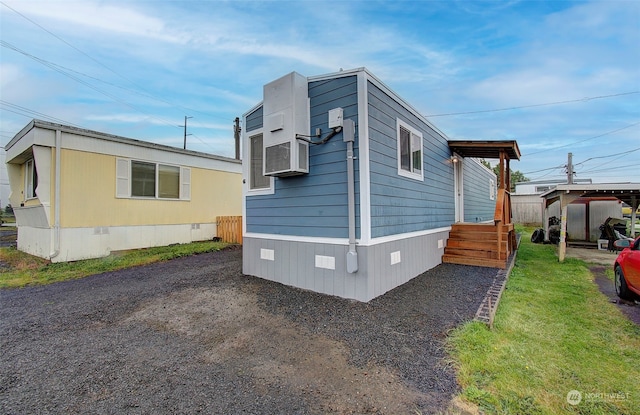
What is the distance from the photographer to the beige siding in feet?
23.8

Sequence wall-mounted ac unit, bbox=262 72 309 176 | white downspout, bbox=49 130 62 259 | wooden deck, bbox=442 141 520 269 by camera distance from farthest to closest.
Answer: white downspout, bbox=49 130 62 259 < wooden deck, bbox=442 141 520 269 < wall-mounted ac unit, bbox=262 72 309 176

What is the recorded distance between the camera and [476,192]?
11562 mm

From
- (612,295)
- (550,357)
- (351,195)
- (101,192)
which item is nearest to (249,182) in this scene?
(351,195)

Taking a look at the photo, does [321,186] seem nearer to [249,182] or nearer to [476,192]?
[249,182]

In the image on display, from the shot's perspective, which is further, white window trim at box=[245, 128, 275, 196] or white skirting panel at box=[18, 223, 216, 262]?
white skirting panel at box=[18, 223, 216, 262]

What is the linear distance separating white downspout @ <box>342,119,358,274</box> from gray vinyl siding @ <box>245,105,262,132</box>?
Result: 6.99ft

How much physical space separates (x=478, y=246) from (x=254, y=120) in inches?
239

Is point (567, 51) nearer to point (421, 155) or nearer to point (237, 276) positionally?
point (421, 155)

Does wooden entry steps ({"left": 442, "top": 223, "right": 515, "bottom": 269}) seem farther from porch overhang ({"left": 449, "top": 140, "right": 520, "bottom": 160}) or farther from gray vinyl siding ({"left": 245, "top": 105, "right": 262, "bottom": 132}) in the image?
gray vinyl siding ({"left": 245, "top": 105, "right": 262, "bottom": 132})

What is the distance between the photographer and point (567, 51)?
9.75 meters

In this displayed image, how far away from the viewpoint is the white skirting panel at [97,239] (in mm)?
7133

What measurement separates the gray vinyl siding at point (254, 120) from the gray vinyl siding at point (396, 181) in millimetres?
2312

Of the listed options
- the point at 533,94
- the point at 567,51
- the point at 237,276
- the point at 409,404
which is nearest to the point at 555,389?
the point at 409,404

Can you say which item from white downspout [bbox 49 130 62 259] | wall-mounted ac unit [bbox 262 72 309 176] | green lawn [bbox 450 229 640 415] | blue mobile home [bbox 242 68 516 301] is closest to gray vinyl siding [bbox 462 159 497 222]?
blue mobile home [bbox 242 68 516 301]
